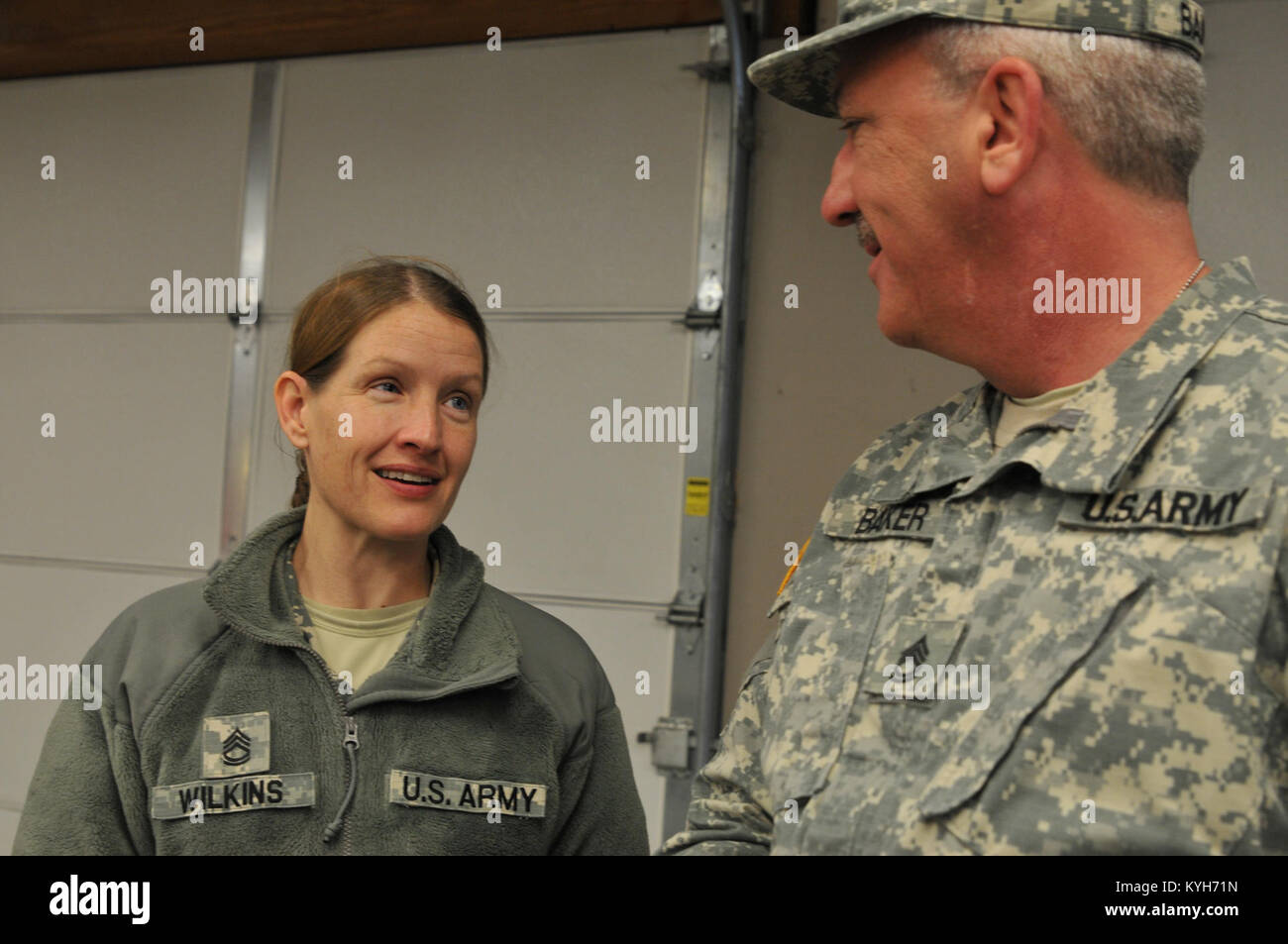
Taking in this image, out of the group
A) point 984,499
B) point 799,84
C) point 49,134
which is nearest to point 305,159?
point 49,134

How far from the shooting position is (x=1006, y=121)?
1.13m

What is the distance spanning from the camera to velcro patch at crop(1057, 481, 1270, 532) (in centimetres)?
94

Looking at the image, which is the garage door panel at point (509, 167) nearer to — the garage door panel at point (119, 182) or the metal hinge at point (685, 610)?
the garage door panel at point (119, 182)

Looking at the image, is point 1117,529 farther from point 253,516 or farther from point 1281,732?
point 253,516

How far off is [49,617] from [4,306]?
40.9 inches

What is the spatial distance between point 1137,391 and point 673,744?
2.20 metres

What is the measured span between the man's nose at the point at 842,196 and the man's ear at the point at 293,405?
2.33 feet

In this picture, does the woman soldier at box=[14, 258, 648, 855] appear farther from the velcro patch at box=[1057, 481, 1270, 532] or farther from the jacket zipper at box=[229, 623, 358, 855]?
the velcro patch at box=[1057, 481, 1270, 532]

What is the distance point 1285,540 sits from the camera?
3.01 feet

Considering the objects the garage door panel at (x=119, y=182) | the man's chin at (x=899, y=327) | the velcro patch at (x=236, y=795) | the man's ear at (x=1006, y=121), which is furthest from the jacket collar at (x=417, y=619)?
the garage door panel at (x=119, y=182)

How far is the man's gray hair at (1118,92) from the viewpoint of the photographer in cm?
111

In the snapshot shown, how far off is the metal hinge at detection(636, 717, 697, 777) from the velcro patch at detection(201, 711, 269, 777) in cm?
183

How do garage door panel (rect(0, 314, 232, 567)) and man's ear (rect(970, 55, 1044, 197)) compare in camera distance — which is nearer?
man's ear (rect(970, 55, 1044, 197))

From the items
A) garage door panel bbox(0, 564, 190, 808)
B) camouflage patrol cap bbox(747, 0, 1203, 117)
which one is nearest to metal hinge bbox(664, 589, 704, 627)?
garage door panel bbox(0, 564, 190, 808)
